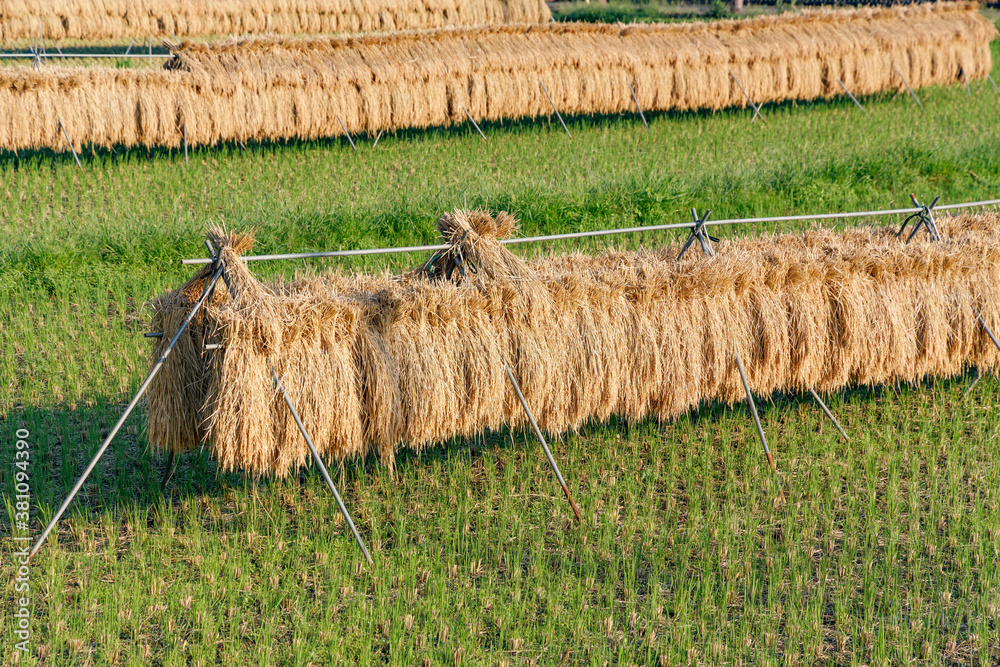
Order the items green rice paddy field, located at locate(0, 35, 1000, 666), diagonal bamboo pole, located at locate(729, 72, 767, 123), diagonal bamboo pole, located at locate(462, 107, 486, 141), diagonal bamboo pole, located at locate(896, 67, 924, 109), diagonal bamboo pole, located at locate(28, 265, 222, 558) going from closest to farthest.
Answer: green rice paddy field, located at locate(0, 35, 1000, 666)
diagonal bamboo pole, located at locate(28, 265, 222, 558)
diagonal bamboo pole, located at locate(462, 107, 486, 141)
diagonal bamboo pole, located at locate(729, 72, 767, 123)
diagonal bamboo pole, located at locate(896, 67, 924, 109)

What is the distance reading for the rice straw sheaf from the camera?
4875mm

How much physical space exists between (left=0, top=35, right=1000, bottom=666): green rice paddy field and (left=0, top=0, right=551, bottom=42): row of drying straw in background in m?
15.8

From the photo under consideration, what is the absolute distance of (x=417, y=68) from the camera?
1298 centimetres

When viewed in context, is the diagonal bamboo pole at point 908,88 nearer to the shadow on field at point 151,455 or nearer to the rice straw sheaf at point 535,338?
the rice straw sheaf at point 535,338

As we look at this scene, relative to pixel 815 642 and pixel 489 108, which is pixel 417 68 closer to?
pixel 489 108

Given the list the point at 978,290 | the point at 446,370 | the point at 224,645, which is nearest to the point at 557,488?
the point at 446,370

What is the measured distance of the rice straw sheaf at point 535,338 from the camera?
16.0ft

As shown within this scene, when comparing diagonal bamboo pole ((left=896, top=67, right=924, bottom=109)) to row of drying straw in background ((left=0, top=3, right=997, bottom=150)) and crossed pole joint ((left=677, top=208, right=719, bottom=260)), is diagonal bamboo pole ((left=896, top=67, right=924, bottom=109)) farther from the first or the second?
crossed pole joint ((left=677, top=208, right=719, bottom=260))

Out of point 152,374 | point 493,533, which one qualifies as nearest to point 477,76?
point 493,533

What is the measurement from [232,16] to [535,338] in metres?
21.1

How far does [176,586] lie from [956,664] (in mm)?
3557

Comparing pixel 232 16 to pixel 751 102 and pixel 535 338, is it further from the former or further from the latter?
pixel 535 338

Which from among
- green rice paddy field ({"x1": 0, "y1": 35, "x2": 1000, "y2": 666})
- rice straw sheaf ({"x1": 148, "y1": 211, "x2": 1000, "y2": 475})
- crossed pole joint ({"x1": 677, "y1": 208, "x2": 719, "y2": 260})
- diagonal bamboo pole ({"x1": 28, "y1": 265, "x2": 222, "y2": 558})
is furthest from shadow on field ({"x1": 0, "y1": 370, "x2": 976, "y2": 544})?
crossed pole joint ({"x1": 677, "y1": 208, "x2": 719, "y2": 260})

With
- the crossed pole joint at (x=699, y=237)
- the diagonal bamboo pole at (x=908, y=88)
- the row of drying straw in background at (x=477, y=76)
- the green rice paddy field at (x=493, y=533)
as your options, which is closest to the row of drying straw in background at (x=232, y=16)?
A: the row of drying straw in background at (x=477, y=76)
